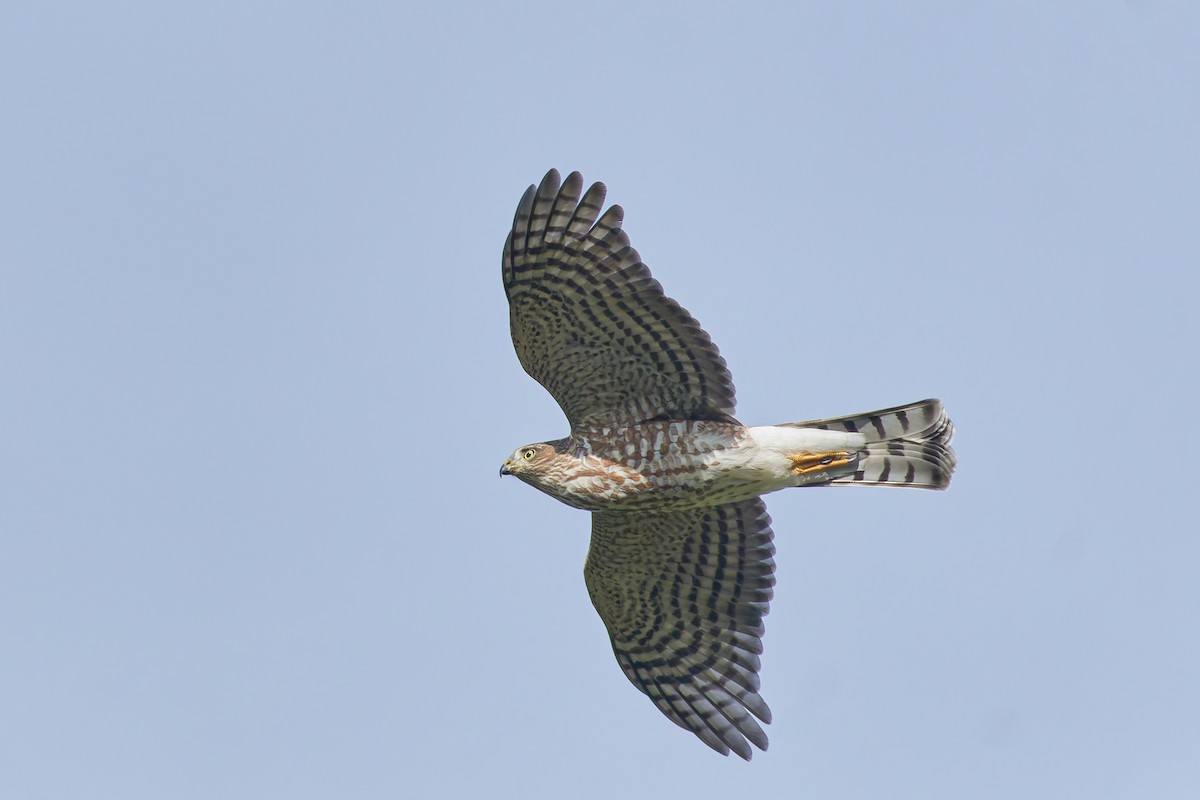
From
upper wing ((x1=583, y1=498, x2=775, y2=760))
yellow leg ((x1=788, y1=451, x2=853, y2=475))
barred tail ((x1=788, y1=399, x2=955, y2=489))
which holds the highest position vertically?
barred tail ((x1=788, y1=399, x2=955, y2=489))

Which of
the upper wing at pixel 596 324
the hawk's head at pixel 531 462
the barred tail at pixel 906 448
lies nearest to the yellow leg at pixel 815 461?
the barred tail at pixel 906 448

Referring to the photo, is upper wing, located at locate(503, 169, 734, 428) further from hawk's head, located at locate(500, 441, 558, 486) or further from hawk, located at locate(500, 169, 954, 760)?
hawk's head, located at locate(500, 441, 558, 486)

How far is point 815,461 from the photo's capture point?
13.6 meters

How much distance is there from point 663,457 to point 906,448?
6.98 ft

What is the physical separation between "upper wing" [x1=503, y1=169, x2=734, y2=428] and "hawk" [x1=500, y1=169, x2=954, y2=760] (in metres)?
0.01

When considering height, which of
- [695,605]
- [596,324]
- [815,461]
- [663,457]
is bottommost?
[695,605]

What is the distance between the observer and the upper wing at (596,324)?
502 inches

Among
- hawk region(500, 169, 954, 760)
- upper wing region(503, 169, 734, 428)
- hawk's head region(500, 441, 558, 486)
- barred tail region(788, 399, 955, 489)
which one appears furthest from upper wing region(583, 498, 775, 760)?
upper wing region(503, 169, 734, 428)

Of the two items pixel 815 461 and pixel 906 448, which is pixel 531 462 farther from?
pixel 906 448

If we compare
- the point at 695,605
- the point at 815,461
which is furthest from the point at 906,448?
the point at 695,605

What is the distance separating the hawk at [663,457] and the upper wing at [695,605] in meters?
0.01

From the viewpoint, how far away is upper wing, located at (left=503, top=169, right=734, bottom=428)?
1275 cm

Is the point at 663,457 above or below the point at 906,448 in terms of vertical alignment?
below

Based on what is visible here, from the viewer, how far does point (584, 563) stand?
48.6 ft
